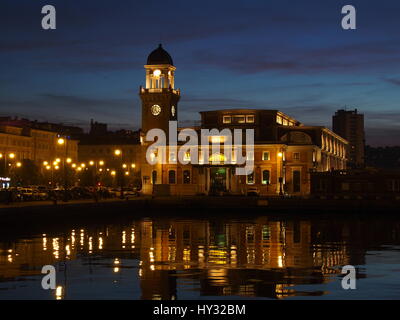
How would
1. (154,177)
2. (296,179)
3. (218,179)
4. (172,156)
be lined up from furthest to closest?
(154,177) → (172,156) → (296,179) → (218,179)

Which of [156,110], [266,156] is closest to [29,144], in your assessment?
[156,110]

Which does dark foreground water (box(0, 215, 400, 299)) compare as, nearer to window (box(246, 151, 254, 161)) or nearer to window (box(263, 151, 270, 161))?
window (box(263, 151, 270, 161))

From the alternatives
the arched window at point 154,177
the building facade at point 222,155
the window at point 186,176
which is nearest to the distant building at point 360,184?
the building facade at point 222,155

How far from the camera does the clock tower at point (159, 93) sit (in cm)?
11838

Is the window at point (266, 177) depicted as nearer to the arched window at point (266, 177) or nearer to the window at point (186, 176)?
the arched window at point (266, 177)

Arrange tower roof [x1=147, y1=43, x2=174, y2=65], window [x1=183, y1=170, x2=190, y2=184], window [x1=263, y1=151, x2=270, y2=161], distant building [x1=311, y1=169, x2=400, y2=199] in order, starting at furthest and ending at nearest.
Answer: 1. window [x1=183, y1=170, x2=190, y2=184]
2. tower roof [x1=147, y1=43, x2=174, y2=65]
3. window [x1=263, y1=151, x2=270, y2=161]
4. distant building [x1=311, y1=169, x2=400, y2=199]

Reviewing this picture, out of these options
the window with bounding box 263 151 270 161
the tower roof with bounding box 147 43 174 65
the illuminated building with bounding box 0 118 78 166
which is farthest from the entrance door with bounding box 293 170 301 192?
the illuminated building with bounding box 0 118 78 166

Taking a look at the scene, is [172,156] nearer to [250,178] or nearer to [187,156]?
[187,156]

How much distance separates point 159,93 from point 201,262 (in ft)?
274

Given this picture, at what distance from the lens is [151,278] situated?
102 ft

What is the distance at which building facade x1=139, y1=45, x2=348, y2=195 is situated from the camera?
383 ft

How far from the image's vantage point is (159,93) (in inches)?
4692

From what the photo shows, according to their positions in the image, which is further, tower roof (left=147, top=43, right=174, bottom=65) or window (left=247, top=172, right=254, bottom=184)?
tower roof (left=147, top=43, right=174, bottom=65)

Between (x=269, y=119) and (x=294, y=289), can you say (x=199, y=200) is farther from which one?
(x=294, y=289)
